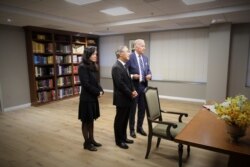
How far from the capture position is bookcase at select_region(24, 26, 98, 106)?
5164 millimetres

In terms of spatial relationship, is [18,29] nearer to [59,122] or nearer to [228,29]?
[59,122]

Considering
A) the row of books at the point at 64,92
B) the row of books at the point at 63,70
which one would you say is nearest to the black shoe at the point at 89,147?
the row of books at the point at 64,92

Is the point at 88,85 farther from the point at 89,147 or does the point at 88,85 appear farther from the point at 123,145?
the point at 123,145

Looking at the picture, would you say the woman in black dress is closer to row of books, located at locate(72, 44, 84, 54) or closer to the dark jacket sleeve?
the dark jacket sleeve

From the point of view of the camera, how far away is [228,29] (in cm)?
462

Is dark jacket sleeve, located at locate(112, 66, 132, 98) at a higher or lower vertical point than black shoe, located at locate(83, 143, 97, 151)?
higher

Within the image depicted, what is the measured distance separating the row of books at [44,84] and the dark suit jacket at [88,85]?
11.2 ft

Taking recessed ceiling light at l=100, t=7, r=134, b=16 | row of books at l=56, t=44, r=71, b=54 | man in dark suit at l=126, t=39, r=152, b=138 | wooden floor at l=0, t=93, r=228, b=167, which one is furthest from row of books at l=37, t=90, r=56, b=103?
man in dark suit at l=126, t=39, r=152, b=138

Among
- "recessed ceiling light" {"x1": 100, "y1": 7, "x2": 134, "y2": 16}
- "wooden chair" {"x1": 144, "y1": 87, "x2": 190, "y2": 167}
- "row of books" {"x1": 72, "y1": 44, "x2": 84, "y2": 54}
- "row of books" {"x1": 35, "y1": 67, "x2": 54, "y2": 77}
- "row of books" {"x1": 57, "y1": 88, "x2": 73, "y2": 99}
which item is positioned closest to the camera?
"wooden chair" {"x1": 144, "y1": 87, "x2": 190, "y2": 167}

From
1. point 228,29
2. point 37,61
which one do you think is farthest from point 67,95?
point 228,29

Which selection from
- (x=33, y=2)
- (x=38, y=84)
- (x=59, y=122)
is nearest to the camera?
(x=33, y=2)

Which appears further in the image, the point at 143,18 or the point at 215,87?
the point at 215,87

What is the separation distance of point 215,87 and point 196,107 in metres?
0.74

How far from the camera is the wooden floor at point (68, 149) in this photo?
2.42 meters
